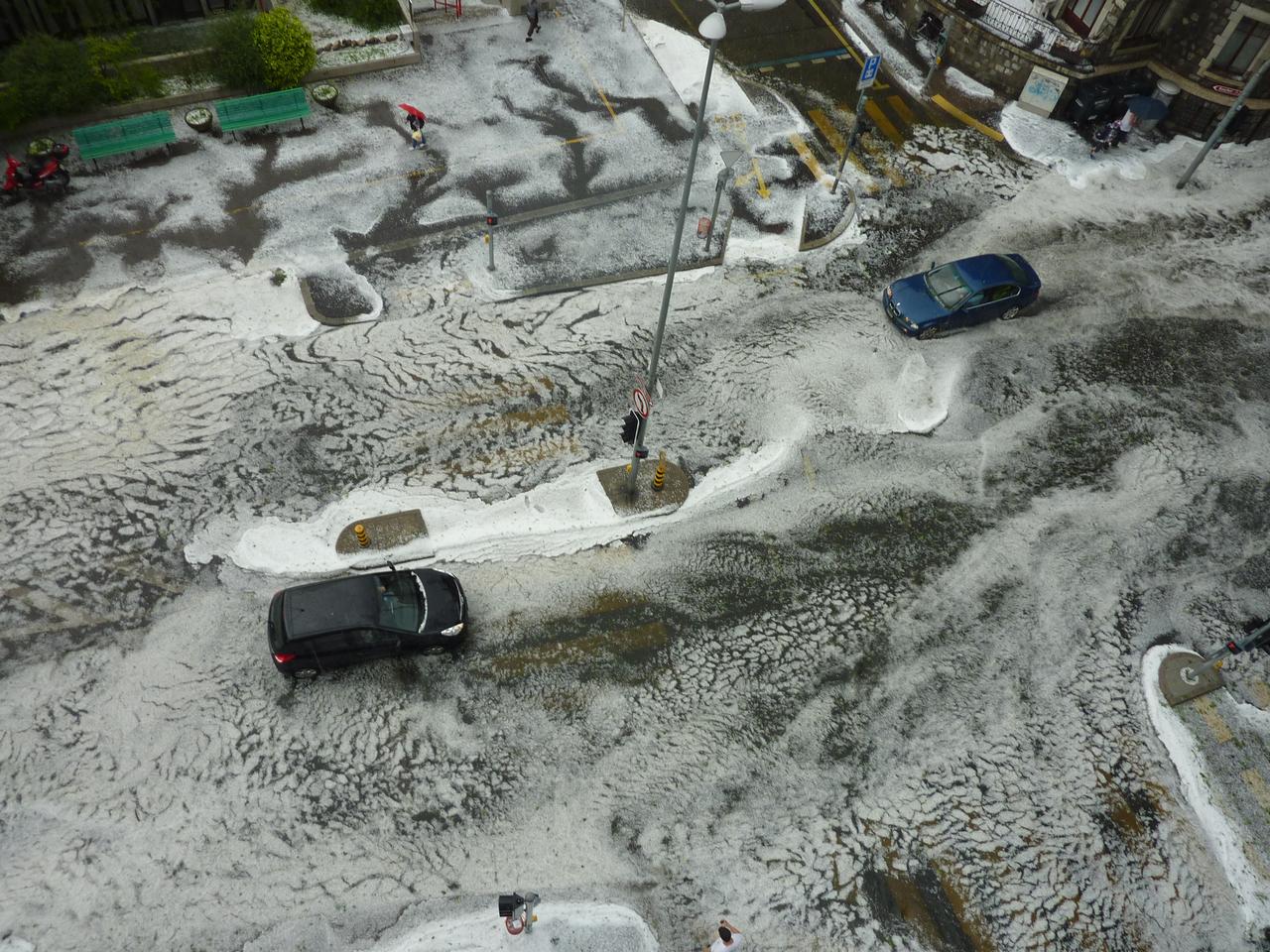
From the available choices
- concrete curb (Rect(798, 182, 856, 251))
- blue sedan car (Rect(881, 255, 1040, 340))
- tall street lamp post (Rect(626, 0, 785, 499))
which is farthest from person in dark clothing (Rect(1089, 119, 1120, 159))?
tall street lamp post (Rect(626, 0, 785, 499))

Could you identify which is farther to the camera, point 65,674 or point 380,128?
point 380,128

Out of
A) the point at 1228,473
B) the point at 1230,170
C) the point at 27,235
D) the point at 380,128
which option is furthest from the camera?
the point at 1230,170

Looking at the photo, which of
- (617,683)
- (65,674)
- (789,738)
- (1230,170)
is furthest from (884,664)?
(1230,170)

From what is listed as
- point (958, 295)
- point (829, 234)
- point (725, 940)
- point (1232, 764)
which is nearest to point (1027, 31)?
point (829, 234)

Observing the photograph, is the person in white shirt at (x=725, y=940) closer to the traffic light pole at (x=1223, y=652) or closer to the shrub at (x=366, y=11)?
the traffic light pole at (x=1223, y=652)

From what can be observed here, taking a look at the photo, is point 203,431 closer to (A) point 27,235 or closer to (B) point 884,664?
(A) point 27,235

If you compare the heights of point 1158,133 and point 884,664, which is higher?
point 1158,133
